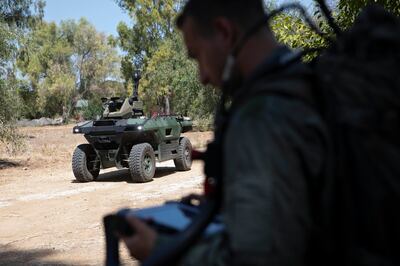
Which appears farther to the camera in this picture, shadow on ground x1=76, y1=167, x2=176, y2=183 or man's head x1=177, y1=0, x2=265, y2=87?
shadow on ground x1=76, y1=167, x2=176, y2=183

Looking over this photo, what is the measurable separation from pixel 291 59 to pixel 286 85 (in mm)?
126

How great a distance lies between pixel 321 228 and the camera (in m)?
1.19

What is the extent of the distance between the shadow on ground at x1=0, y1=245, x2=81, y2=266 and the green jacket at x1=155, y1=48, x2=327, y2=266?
Answer: 450 cm

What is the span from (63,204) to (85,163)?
2485 mm

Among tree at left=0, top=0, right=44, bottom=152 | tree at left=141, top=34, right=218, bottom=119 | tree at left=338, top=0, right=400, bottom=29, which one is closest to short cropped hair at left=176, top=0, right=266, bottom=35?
tree at left=338, top=0, right=400, bottom=29

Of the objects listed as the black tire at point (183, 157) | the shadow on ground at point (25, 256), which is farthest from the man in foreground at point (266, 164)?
the black tire at point (183, 157)

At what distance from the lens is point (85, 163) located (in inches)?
439

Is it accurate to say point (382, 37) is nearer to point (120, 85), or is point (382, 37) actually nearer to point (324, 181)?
point (324, 181)

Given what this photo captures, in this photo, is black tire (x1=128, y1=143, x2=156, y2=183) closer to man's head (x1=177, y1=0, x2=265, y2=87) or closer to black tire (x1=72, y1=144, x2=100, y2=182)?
black tire (x1=72, y1=144, x2=100, y2=182)

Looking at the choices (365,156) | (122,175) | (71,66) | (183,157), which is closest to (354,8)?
(365,156)

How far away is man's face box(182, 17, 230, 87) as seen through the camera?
1333 millimetres

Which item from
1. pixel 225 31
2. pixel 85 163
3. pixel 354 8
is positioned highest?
pixel 354 8

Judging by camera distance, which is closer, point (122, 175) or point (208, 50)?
point (208, 50)

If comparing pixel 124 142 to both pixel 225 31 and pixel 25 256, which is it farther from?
pixel 225 31
